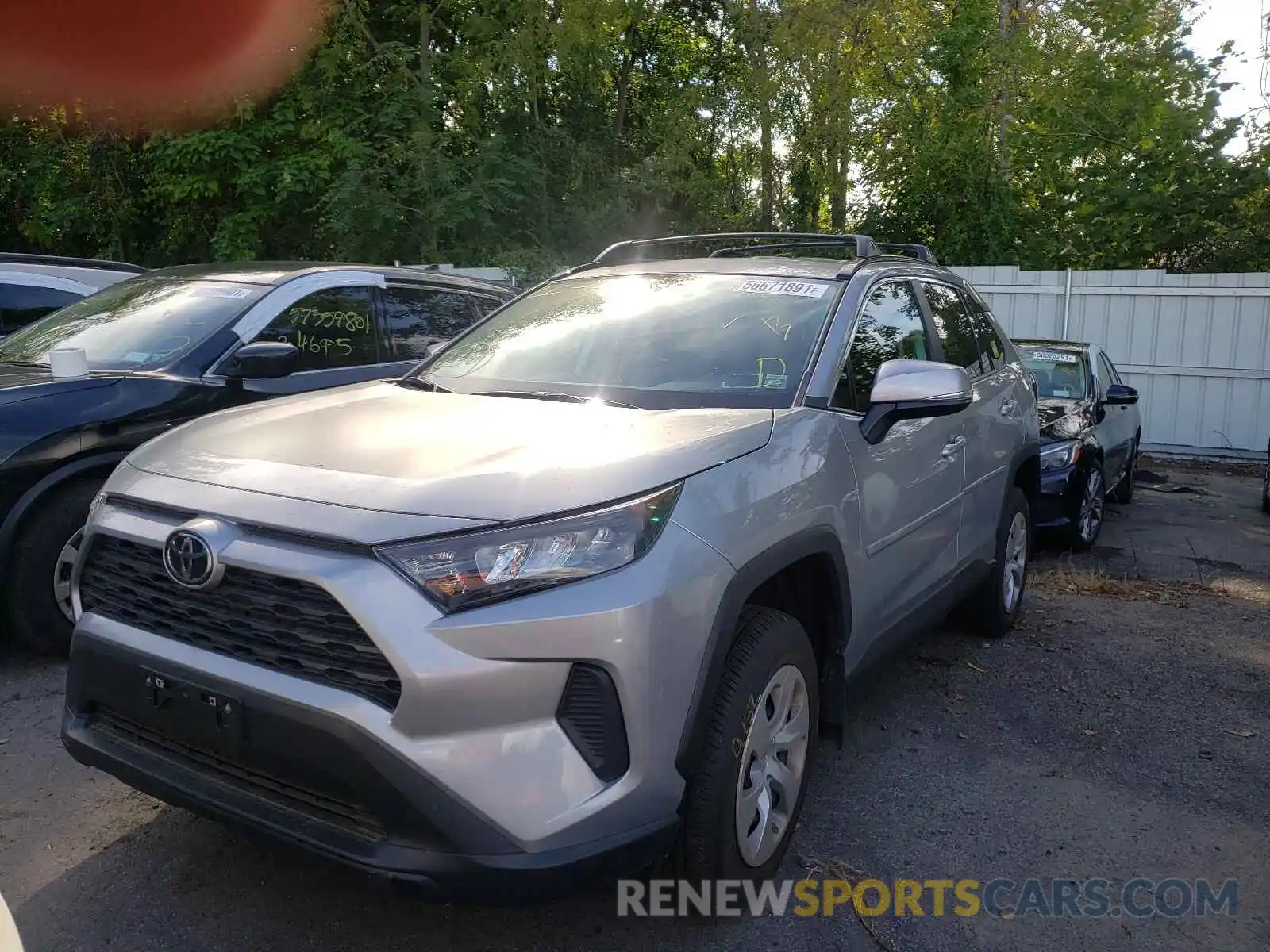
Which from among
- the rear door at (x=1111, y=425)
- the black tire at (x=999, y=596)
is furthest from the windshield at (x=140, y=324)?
the rear door at (x=1111, y=425)

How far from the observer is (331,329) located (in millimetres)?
5449

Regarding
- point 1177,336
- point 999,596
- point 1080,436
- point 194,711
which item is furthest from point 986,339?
point 1177,336

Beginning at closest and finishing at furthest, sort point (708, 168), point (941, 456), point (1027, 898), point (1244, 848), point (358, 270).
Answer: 1. point (1027, 898)
2. point (1244, 848)
3. point (941, 456)
4. point (358, 270)
5. point (708, 168)

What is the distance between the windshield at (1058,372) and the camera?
8.17 metres

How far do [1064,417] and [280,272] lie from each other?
17.9 feet

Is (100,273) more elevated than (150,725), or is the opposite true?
(100,273)

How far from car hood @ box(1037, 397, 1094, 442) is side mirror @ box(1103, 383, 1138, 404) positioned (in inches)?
11.1

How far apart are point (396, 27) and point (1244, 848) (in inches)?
637

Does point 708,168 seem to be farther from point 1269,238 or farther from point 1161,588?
point 1161,588

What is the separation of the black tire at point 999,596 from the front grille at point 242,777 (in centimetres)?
338

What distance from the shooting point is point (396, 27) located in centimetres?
1599

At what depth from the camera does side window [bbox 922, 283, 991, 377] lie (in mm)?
4496

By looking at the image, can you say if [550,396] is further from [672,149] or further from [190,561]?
[672,149]

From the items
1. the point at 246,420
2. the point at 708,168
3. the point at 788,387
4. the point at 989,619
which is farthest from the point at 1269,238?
the point at 246,420
